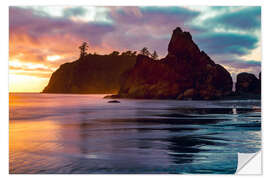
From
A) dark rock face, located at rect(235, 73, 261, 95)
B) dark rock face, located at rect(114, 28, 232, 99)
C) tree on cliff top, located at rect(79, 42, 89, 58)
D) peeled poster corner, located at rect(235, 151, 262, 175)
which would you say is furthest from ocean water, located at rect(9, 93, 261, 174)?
Answer: dark rock face, located at rect(114, 28, 232, 99)

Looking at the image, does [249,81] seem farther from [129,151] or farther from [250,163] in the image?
[129,151]

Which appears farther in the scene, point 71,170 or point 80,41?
point 80,41

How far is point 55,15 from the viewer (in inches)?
405

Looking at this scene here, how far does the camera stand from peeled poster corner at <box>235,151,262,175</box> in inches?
311

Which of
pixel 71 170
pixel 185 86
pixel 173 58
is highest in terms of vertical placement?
pixel 173 58

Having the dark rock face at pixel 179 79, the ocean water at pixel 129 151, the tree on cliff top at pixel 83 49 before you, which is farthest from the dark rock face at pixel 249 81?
the dark rock face at pixel 179 79

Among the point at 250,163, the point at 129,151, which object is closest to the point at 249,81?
the point at 250,163

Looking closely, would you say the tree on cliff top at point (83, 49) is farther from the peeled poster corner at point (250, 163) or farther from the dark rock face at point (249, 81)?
the peeled poster corner at point (250, 163)

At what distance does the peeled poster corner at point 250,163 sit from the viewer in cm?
791

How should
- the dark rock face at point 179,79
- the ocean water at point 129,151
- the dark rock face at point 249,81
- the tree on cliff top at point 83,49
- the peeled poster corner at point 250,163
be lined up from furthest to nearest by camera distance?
the dark rock face at point 179,79 → the tree on cliff top at point 83,49 → the dark rock face at point 249,81 → the peeled poster corner at point 250,163 → the ocean water at point 129,151

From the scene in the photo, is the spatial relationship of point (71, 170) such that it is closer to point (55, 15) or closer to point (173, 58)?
point (55, 15)

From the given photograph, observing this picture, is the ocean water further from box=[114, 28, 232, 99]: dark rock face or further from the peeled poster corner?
box=[114, 28, 232, 99]: dark rock face

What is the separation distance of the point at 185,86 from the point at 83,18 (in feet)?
129
